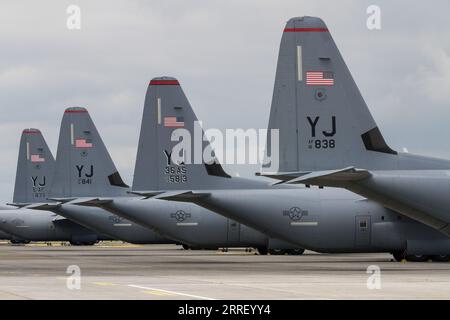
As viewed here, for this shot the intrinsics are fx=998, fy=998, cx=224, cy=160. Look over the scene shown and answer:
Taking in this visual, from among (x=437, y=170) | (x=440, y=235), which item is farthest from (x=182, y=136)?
(x=437, y=170)

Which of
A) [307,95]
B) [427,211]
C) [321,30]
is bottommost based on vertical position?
[427,211]

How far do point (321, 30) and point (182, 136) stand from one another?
65.0ft

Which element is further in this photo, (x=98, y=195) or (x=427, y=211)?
(x=98, y=195)

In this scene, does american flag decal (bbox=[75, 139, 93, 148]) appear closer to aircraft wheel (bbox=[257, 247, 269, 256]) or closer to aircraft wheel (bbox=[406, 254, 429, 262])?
aircraft wheel (bbox=[257, 247, 269, 256])

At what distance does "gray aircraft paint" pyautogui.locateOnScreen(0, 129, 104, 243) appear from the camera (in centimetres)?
9488

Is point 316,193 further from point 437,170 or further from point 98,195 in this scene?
point 98,195

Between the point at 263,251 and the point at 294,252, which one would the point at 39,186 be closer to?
the point at 263,251

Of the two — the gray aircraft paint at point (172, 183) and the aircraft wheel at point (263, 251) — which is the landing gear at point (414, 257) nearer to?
the gray aircraft paint at point (172, 183)

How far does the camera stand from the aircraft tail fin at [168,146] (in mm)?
55562

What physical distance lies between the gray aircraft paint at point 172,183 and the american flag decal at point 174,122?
0.57 feet

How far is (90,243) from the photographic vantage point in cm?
9575

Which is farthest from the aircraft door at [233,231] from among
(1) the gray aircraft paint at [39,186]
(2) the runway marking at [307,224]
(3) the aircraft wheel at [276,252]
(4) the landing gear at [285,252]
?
(1) the gray aircraft paint at [39,186]

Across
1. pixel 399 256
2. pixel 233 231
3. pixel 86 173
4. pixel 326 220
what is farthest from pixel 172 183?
pixel 86 173

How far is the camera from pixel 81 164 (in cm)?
7369
